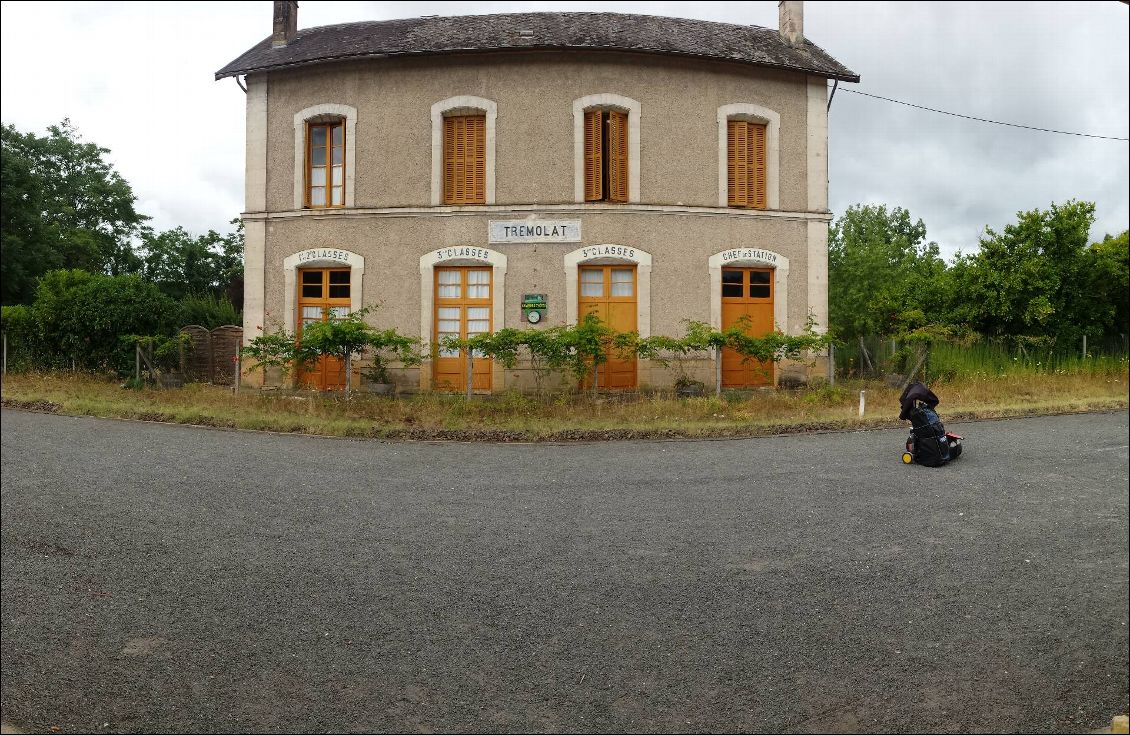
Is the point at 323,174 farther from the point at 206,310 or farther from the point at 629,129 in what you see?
the point at 206,310

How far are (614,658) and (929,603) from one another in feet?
4.14

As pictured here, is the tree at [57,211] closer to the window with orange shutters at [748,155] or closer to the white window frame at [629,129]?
the white window frame at [629,129]

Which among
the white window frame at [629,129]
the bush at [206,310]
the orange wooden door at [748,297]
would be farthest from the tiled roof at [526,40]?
the orange wooden door at [748,297]

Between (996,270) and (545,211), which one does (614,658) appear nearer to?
(996,270)

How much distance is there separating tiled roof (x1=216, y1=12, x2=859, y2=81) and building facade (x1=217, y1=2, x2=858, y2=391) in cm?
4

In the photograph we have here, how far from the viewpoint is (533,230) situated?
8.09m

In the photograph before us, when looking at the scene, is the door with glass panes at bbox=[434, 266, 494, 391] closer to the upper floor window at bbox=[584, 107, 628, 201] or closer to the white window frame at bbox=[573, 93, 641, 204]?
the white window frame at bbox=[573, 93, 641, 204]

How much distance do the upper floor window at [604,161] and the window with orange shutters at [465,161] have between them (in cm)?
114

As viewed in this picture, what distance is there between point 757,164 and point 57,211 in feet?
28.2

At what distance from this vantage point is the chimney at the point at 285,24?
22.3 ft

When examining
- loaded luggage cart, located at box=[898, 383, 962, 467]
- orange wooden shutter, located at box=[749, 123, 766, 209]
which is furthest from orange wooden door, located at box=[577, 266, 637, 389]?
loaded luggage cart, located at box=[898, 383, 962, 467]

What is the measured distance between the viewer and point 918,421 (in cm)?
244

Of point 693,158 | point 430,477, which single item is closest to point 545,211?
point 693,158

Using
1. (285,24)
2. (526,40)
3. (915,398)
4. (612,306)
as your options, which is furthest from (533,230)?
(915,398)
